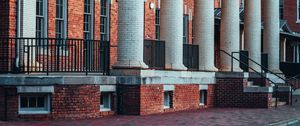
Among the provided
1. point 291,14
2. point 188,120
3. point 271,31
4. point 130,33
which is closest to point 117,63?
A: point 130,33

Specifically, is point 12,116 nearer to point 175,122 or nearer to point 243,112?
point 175,122

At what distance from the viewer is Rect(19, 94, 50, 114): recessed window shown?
17.4m

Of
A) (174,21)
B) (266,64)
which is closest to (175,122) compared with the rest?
(174,21)

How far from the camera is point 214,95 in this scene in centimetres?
2548

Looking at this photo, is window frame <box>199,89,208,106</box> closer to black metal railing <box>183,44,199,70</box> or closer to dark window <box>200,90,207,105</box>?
dark window <box>200,90,207,105</box>

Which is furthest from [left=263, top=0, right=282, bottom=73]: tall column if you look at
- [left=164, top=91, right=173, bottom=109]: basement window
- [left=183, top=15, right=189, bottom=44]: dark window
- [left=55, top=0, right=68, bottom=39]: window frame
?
[left=55, top=0, right=68, bottom=39]: window frame

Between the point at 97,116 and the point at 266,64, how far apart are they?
1457 cm

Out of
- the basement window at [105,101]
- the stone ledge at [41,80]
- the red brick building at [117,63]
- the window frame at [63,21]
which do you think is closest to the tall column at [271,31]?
the red brick building at [117,63]

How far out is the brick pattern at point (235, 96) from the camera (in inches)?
981

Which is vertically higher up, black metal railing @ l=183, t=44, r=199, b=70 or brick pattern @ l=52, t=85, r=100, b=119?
black metal railing @ l=183, t=44, r=199, b=70

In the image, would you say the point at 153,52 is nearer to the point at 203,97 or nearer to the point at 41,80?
the point at 203,97

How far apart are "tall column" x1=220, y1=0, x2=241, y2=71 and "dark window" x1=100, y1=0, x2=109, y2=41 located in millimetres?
4914

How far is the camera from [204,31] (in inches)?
1000

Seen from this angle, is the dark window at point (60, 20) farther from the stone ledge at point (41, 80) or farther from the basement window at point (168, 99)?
the stone ledge at point (41, 80)
